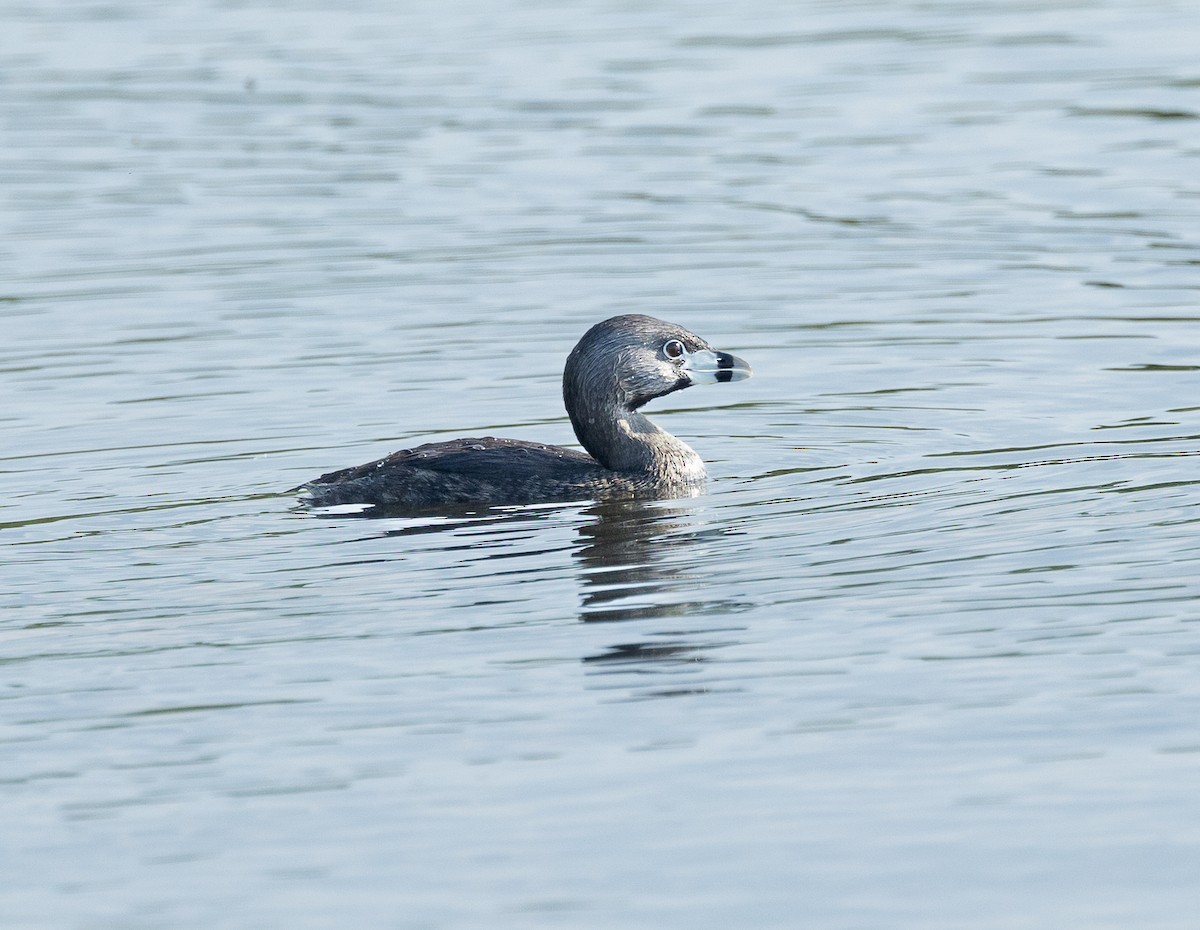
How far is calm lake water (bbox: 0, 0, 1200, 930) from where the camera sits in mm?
7133

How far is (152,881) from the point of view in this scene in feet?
22.9

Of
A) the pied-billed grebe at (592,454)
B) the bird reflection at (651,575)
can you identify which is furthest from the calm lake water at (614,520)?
the pied-billed grebe at (592,454)

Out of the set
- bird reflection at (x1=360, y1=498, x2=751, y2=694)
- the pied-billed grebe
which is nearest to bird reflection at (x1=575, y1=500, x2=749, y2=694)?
bird reflection at (x1=360, y1=498, x2=751, y2=694)

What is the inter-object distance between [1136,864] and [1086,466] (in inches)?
220

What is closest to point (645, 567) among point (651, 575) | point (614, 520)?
point (651, 575)

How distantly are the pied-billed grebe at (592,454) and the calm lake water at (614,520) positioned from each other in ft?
0.92

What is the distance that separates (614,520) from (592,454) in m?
1.14

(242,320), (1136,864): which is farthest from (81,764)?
(242,320)

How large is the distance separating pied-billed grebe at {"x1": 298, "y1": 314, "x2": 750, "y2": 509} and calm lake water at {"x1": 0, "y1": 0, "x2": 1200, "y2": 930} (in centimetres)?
28

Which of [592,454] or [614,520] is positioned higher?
[592,454]

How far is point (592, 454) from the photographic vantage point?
42.4 ft

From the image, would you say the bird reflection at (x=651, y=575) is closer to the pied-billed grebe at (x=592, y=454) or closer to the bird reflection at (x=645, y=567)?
the bird reflection at (x=645, y=567)

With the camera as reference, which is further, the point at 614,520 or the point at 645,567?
the point at 614,520

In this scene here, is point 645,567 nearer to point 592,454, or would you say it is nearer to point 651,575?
point 651,575
